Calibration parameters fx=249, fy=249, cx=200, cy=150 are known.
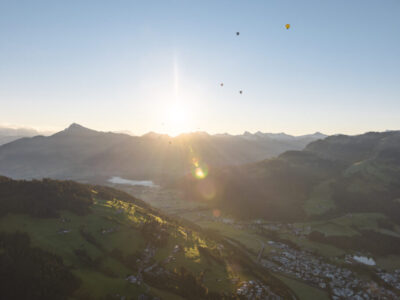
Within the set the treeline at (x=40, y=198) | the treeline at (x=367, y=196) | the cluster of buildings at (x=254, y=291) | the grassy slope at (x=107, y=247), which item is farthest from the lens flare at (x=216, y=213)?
the cluster of buildings at (x=254, y=291)

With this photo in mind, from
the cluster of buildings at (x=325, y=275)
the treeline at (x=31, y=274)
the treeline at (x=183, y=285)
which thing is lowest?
the cluster of buildings at (x=325, y=275)

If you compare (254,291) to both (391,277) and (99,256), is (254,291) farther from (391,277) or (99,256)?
(391,277)

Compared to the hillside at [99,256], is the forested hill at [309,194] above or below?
below

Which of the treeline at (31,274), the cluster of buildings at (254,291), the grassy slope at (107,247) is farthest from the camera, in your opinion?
the cluster of buildings at (254,291)

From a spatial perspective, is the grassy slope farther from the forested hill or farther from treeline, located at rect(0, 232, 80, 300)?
the forested hill

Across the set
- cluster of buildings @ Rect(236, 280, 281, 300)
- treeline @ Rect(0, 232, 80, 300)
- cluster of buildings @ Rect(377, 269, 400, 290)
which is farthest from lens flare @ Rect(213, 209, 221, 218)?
treeline @ Rect(0, 232, 80, 300)

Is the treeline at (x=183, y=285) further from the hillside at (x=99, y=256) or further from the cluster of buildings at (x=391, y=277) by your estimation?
the cluster of buildings at (x=391, y=277)
